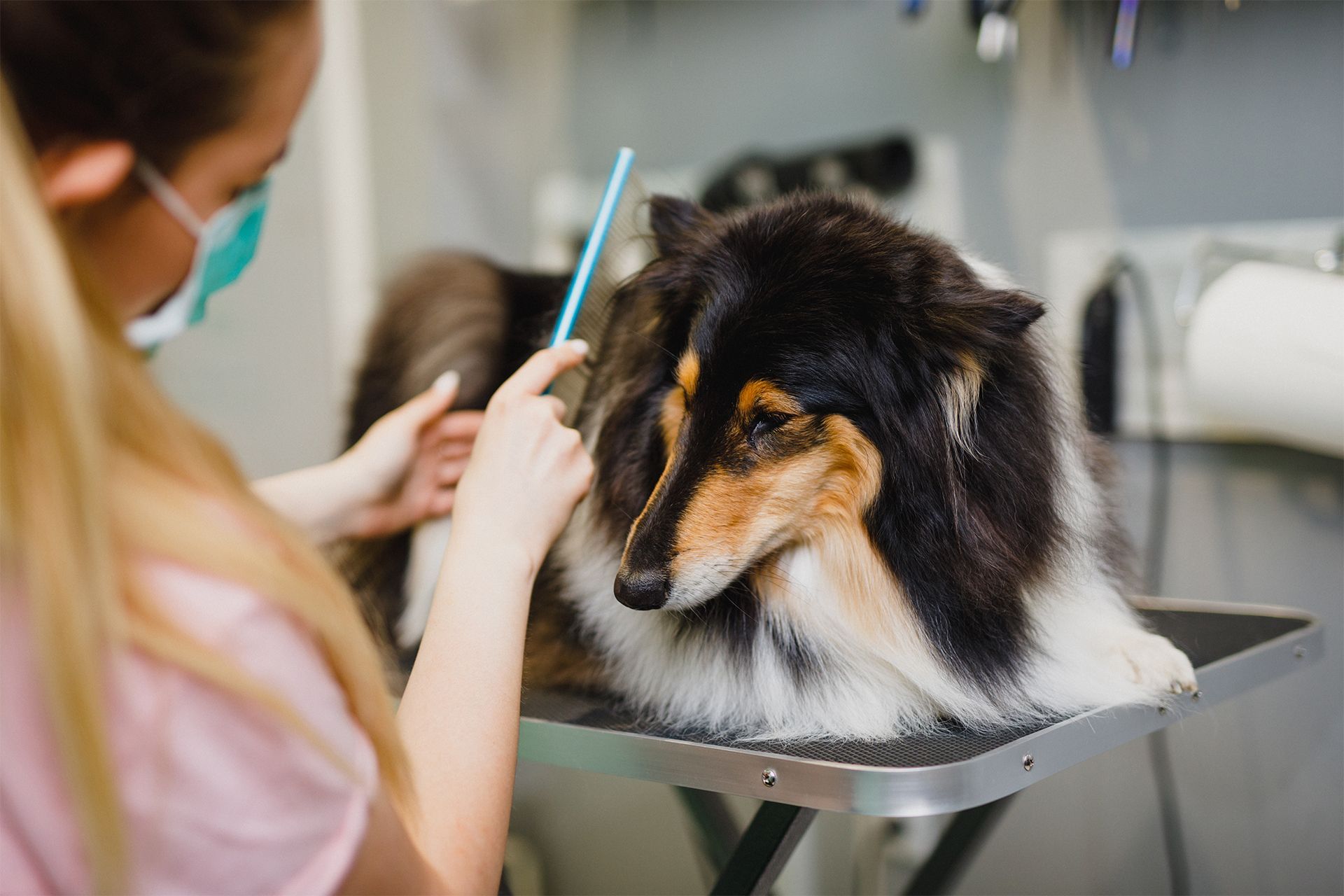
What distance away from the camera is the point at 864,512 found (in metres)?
0.96

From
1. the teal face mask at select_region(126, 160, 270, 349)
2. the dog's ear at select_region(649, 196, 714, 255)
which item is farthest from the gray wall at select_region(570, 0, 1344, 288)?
the teal face mask at select_region(126, 160, 270, 349)

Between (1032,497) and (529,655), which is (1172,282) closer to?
(1032,497)

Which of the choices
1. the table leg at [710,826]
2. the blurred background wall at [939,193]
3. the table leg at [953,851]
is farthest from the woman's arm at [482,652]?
the blurred background wall at [939,193]

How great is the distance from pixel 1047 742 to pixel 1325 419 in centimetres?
75

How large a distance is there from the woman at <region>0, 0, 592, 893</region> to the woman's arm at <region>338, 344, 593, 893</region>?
0.10 ft

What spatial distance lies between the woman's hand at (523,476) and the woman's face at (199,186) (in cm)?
30

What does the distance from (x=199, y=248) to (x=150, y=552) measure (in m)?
0.21

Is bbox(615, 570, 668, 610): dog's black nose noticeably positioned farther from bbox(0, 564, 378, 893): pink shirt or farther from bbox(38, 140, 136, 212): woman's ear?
bbox(38, 140, 136, 212): woman's ear

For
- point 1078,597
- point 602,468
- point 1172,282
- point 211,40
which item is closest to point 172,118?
point 211,40

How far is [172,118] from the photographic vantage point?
0.54m

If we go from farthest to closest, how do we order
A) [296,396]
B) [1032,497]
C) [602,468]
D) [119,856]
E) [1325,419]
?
[296,396] → [1325,419] → [602,468] → [1032,497] → [119,856]

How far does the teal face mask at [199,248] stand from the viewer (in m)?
0.58

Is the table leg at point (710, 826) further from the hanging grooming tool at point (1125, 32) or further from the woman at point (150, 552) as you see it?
the hanging grooming tool at point (1125, 32)

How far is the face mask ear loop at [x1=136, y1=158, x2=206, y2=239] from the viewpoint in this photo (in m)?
0.56
